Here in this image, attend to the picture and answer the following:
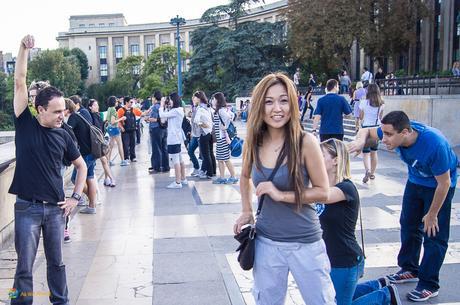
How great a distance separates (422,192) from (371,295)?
47.9 inches

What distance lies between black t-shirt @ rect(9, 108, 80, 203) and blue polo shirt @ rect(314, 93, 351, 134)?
253 inches

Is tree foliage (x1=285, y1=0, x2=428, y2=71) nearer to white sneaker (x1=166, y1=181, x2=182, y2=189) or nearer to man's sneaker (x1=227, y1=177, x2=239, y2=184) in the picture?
man's sneaker (x1=227, y1=177, x2=239, y2=184)

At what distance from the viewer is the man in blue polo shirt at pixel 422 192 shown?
415 centimetres

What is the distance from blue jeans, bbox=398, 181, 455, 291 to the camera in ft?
14.4

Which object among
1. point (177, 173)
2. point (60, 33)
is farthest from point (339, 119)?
point (60, 33)

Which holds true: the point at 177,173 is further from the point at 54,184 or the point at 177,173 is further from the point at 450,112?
the point at 450,112

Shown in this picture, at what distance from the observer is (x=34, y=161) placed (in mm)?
3812

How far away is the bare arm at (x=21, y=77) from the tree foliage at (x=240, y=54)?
41.0 metres

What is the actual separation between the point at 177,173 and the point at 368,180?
12.6ft

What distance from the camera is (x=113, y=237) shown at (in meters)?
6.68

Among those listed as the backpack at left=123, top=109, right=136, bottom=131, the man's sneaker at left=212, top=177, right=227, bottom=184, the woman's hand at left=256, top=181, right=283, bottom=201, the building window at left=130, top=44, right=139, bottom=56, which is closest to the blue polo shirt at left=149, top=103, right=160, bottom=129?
the backpack at left=123, top=109, right=136, bottom=131

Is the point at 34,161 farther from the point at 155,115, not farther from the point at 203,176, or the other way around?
the point at 155,115

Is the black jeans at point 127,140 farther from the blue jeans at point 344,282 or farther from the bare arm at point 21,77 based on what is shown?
the blue jeans at point 344,282

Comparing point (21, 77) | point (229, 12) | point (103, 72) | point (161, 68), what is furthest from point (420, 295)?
point (103, 72)
